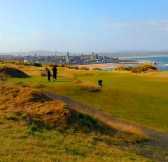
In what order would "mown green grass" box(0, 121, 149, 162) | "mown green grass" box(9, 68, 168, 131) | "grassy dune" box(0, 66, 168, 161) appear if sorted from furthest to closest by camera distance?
"mown green grass" box(9, 68, 168, 131) < "grassy dune" box(0, 66, 168, 161) < "mown green grass" box(0, 121, 149, 162)

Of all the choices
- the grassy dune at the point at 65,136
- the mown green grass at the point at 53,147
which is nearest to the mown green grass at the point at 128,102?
the grassy dune at the point at 65,136

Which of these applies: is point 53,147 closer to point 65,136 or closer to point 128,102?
point 65,136

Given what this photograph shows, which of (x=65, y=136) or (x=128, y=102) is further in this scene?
(x=128, y=102)

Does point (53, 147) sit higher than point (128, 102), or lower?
higher

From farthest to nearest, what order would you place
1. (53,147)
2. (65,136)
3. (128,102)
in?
(128,102) < (65,136) < (53,147)

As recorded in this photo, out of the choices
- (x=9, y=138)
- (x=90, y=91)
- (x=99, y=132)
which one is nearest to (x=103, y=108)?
(x=90, y=91)

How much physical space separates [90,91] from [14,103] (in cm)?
1422

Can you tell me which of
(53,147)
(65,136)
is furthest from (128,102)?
(53,147)

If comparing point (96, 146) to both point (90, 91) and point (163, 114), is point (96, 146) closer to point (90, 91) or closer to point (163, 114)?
point (163, 114)

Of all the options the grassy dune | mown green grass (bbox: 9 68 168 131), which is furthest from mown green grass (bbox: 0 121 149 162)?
mown green grass (bbox: 9 68 168 131)

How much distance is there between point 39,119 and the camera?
53.7 feet

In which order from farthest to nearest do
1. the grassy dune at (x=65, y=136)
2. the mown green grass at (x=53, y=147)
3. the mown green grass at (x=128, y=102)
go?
the mown green grass at (x=128, y=102)
the grassy dune at (x=65, y=136)
the mown green grass at (x=53, y=147)

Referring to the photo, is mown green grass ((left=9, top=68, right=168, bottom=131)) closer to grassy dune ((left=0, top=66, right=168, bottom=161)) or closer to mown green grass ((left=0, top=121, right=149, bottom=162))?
grassy dune ((left=0, top=66, right=168, bottom=161))

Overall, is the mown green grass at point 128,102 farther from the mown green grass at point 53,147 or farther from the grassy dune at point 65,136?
the mown green grass at point 53,147
